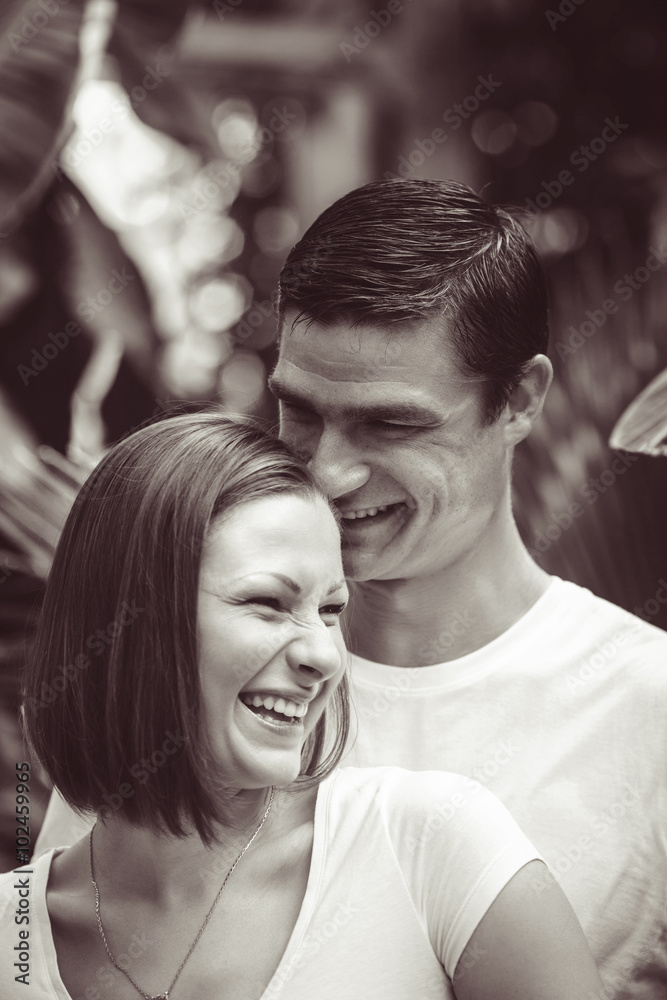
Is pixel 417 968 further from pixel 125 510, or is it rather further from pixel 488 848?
pixel 125 510

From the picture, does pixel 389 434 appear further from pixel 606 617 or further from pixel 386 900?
pixel 386 900

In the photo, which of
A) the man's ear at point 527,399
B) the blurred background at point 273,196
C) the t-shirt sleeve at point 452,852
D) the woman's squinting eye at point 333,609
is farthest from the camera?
the blurred background at point 273,196

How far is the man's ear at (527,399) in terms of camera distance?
1561 mm

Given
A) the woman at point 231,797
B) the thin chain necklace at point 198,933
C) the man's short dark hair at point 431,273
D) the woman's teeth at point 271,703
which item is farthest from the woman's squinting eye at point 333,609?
the man's short dark hair at point 431,273

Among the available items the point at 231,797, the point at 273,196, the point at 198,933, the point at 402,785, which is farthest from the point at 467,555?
the point at 273,196

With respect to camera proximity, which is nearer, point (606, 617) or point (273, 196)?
point (606, 617)

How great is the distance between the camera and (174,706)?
1.18 m

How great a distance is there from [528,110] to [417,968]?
1.39 metres

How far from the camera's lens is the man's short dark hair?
1.43 m

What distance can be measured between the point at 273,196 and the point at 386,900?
1219 mm

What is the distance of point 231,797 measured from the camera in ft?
4.18

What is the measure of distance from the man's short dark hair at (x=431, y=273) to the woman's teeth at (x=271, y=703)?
A: 1.70ft

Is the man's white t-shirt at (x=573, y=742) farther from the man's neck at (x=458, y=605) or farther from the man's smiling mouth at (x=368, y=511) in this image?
the man's smiling mouth at (x=368, y=511)

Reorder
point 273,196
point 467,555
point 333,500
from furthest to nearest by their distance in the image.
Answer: point 273,196 → point 467,555 → point 333,500
